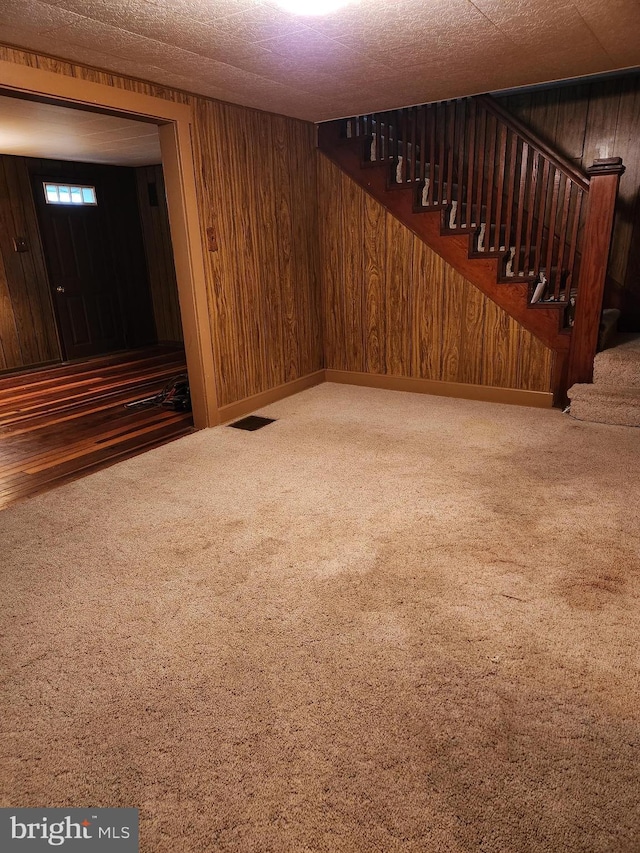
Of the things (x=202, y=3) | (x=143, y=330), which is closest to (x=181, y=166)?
(x=202, y=3)

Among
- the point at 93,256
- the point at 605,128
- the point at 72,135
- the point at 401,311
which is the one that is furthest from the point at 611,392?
the point at 93,256

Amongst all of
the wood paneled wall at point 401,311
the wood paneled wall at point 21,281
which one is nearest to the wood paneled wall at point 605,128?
the wood paneled wall at point 401,311

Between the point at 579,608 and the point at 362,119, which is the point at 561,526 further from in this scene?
the point at 362,119

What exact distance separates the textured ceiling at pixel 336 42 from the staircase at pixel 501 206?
600mm

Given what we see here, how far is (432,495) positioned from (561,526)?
2.18ft

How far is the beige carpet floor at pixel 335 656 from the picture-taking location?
1.37 m

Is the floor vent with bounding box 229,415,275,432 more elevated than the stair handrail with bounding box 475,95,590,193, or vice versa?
the stair handrail with bounding box 475,95,590,193

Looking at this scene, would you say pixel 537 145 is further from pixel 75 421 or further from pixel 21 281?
pixel 21 281

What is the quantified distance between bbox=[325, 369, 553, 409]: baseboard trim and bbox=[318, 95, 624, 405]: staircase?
205 millimetres

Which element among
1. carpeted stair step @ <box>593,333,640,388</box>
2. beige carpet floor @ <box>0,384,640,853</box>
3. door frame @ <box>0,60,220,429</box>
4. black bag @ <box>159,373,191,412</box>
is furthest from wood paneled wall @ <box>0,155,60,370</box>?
carpeted stair step @ <box>593,333,640,388</box>

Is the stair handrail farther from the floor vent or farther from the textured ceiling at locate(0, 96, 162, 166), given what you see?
the floor vent

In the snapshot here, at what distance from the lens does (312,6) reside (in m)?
2.38

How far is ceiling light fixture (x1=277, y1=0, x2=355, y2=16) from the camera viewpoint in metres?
2.34

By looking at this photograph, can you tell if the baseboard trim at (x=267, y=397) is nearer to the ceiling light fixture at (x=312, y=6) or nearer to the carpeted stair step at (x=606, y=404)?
the carpeted stair step at (x=606, y=404)
